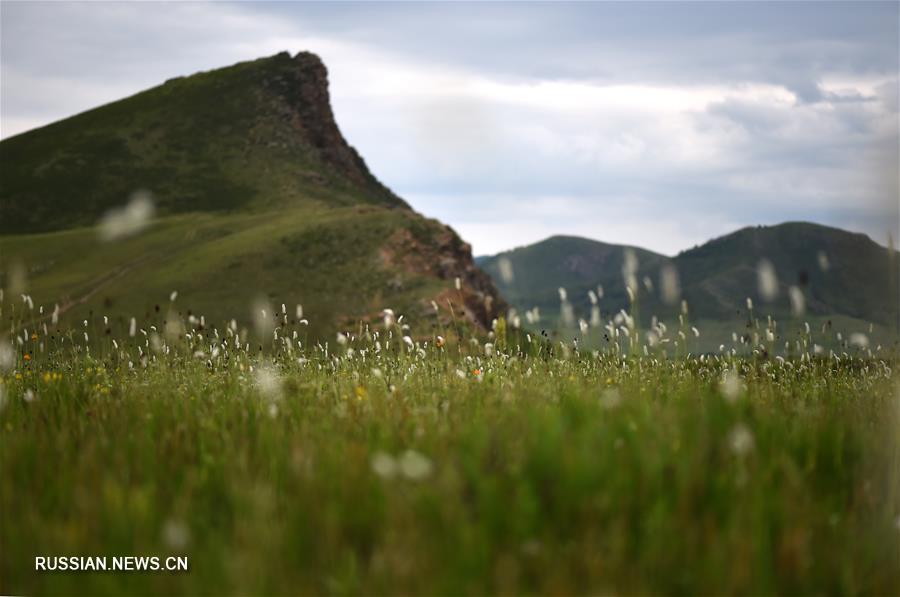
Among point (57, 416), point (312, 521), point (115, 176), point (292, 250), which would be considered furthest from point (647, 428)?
point (115, 176)

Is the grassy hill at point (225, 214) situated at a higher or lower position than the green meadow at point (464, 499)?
higher

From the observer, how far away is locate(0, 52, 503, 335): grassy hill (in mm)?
72000

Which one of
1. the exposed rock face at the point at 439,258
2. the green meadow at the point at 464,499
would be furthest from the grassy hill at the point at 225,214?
the green meadow at the point at 464,499

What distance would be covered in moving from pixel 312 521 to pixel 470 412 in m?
2.40

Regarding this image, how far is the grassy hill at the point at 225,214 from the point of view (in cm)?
7200

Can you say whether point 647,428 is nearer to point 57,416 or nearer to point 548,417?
point 548,417

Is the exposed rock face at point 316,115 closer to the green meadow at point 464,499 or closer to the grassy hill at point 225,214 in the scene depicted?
the grassy hill at point 225,214

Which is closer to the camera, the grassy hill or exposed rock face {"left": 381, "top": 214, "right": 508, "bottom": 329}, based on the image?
the grassy hill

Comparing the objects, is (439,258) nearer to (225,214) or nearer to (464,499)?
(225,214)

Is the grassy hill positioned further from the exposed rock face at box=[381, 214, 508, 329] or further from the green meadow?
the green meadow

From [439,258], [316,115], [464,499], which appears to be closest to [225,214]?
[316,115]

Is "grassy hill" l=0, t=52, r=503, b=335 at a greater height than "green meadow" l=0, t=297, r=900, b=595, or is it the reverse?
"grassy hill" l=0, t=52, r=503, b=335

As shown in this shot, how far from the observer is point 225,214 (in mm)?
120375

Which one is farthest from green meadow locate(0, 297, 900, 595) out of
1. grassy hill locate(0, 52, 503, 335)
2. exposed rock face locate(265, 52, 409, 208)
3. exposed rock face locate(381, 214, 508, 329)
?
exposed rock face locate(265, 52, 409, 208)
